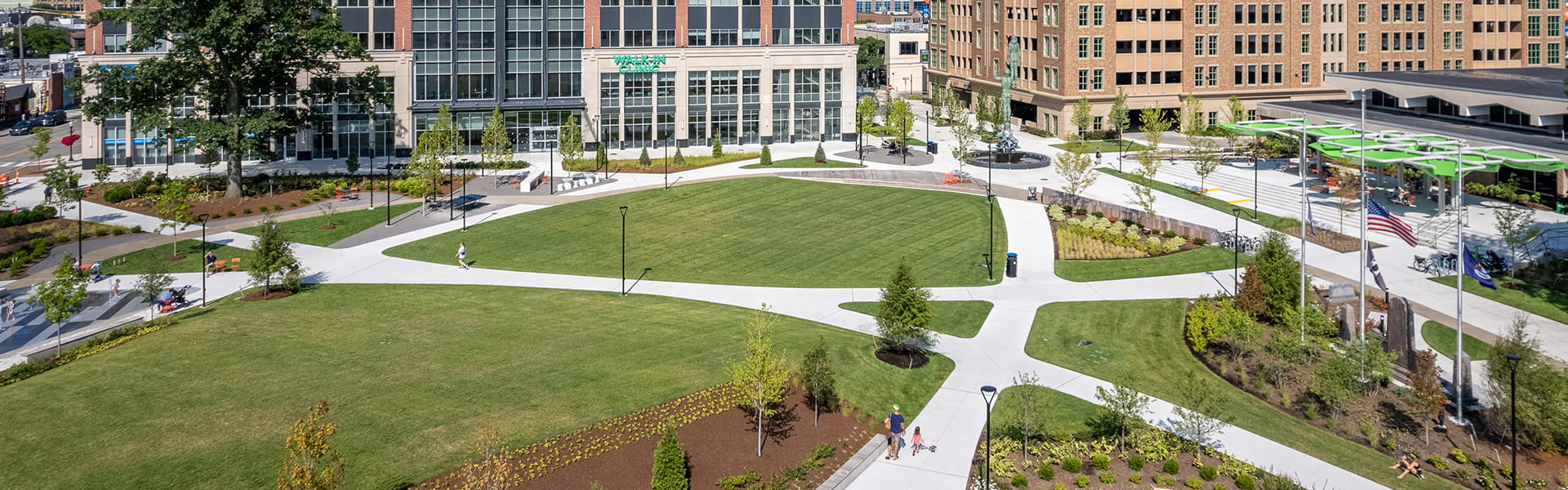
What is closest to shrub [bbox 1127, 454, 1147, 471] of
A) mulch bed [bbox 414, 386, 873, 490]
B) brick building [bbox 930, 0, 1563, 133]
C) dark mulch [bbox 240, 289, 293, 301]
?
mulch bed [bbox 414, 386, 873, 490]

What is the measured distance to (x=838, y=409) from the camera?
32031mm

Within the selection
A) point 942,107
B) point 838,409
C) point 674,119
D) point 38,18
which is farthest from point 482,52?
point 38,18

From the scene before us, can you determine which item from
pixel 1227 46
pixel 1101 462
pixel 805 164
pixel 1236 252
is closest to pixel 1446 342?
pixel 1236 252

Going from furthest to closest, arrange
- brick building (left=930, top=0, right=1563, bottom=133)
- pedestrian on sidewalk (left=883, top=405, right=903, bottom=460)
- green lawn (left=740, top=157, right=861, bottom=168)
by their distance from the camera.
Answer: brick building (left=930, top=0, right=1563, bottom=133) < green lawn (left=740, top=157, right=861, bottom=168) < pedestrian on sidewalk (left=883, top=405, right=903, bottom=460)

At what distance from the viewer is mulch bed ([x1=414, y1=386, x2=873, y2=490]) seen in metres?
26.3

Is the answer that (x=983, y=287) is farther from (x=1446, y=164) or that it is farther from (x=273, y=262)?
(x=273, y=262)

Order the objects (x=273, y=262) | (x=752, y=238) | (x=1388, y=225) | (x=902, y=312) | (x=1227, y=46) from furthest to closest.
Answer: (x=1227, y=46) → (x=752, y=238) → (x=273, y=262) → (x=1388, y=225) → (x=902, y=312)

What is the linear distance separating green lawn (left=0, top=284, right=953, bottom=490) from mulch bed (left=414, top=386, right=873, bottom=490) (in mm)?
829

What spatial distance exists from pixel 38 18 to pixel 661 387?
218 meters

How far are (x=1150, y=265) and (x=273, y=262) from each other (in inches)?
1538

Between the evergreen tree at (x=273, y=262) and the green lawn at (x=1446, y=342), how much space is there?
44616 millimetres

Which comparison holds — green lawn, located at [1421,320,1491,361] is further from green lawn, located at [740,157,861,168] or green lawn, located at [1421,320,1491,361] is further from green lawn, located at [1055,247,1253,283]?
green lawn, located at [740,157,861,168]

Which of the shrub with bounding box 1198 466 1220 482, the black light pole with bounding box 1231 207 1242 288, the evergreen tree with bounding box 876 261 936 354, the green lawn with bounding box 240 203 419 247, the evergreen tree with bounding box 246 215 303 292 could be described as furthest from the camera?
the green lawn with bounding box 240 203 419 247

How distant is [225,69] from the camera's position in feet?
216
